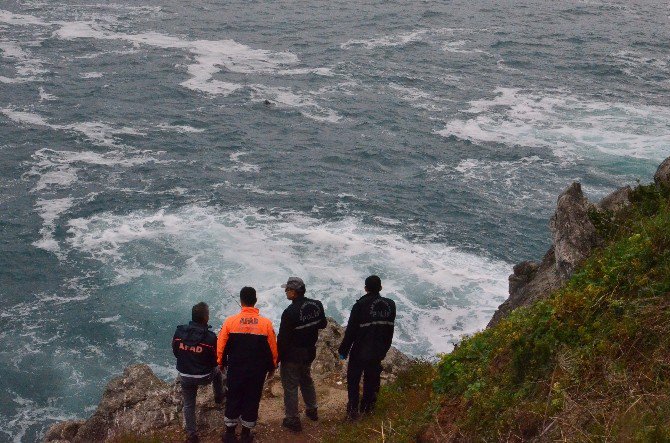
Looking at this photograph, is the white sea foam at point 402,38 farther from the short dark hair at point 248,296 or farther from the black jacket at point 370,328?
the short dark hair at point 248,296

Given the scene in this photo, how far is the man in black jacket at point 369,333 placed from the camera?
401 inches

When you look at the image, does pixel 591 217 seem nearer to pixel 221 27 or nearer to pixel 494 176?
pixel 494 176

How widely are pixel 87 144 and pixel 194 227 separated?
37.8 feet

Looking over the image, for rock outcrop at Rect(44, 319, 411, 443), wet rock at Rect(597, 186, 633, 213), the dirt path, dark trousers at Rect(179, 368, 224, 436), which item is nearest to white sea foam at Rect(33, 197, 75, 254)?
rock outcrop at Rect(44, 319, 411, 443)

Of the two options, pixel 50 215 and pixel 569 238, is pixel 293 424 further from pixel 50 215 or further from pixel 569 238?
pixel 50 215

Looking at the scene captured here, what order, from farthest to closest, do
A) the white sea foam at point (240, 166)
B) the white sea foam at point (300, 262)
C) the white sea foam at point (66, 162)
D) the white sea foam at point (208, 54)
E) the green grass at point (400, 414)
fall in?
the white sea foam at point (208, 54) → the white sea foam at point (240, 166) → the white sea foam at point (66, 162) → the white sea foam at point (300, 262) → the green grass at point (400, 414)

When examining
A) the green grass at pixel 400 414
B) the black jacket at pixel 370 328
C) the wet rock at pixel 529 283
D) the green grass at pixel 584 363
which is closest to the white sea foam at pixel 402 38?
the wet rock at pixel 529 283

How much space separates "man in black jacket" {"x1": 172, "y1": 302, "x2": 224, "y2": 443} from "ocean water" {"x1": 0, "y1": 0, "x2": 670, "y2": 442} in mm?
14278

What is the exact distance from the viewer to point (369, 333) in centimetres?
1032

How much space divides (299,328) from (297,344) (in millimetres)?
286

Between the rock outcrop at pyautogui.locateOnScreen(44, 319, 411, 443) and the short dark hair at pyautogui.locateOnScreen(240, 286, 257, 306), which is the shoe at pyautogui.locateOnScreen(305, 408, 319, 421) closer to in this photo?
the rock outcrop at pyautogui.locateOnScreen(44, 319, 411, 443)

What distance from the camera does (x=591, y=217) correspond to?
13898 millimetres

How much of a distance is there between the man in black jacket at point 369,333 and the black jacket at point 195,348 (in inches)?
67.7

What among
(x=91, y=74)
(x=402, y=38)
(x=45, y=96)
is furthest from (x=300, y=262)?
(x=402, y=38)
